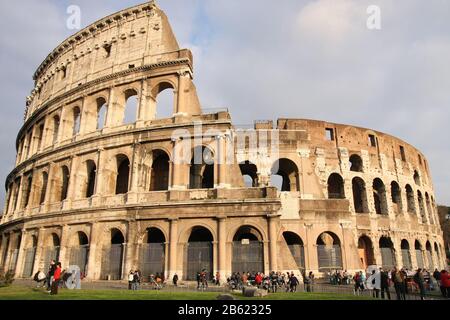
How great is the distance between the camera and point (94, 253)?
18.2 meters

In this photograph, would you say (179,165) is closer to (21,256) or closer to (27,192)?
(21,256)

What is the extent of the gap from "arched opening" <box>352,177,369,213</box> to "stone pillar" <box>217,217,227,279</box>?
12.9 meters

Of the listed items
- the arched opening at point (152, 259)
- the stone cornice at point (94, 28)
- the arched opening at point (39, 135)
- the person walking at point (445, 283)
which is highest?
the stone cornice at point (94, 28)

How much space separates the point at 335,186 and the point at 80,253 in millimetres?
18288

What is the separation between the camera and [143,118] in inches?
788

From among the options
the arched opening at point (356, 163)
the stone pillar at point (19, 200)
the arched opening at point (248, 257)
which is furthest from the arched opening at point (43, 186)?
the arched opening at point (356, 163)

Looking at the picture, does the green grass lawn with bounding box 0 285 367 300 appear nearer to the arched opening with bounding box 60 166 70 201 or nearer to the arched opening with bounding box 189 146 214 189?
the arched opening with bounding box 189 146 214 189

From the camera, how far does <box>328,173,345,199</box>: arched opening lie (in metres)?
24.7

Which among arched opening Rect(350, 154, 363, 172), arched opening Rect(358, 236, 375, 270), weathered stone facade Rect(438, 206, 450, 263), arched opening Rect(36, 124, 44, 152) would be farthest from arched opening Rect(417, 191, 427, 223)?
arched opening Rect(36, 124, 44, 152)

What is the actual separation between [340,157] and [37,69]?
2829 centimetres

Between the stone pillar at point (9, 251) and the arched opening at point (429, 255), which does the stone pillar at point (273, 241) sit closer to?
the stone pillar at point (9, 251)

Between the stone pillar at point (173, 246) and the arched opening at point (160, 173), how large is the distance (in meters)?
3.54

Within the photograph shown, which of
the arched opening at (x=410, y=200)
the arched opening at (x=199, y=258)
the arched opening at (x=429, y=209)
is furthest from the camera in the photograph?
the arched opening at (x=429, y=209)

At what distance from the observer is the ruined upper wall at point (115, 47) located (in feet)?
70.6
